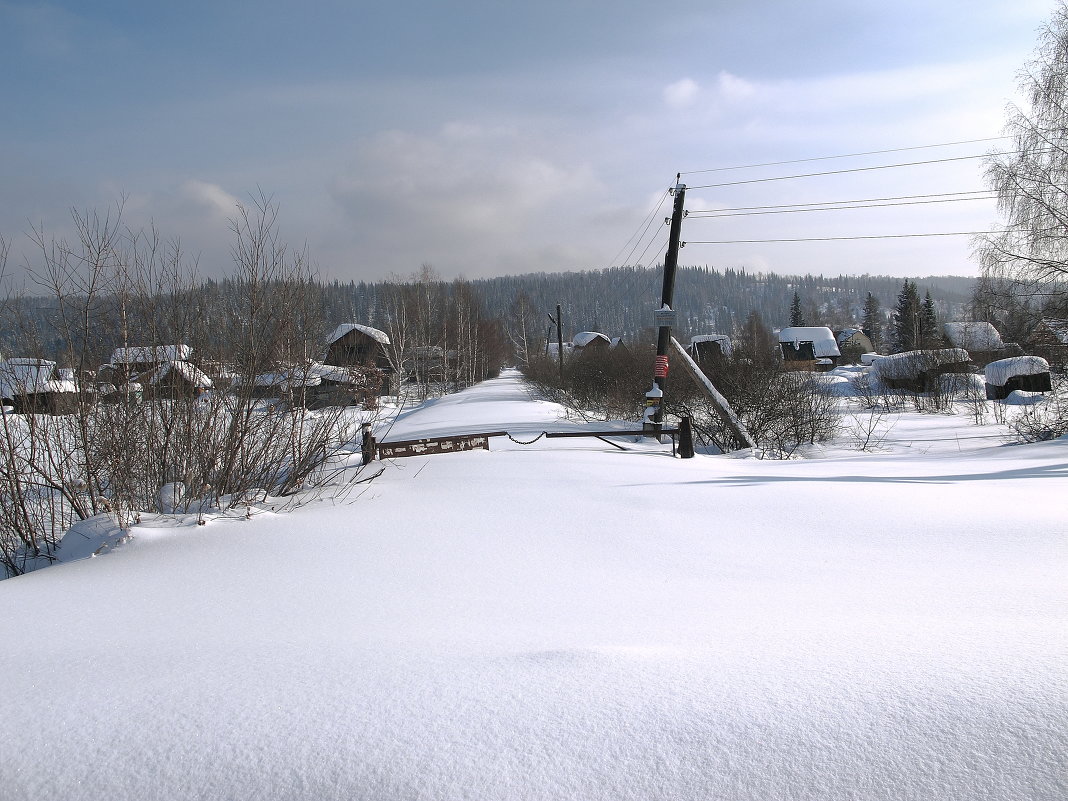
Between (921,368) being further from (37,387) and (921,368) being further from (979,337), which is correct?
(37,387)

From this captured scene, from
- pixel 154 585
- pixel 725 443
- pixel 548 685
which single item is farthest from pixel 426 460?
pixel 725 443

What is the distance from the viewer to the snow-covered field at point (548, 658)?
1687 mm

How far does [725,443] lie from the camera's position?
44.6ft

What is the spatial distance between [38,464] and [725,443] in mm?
11708

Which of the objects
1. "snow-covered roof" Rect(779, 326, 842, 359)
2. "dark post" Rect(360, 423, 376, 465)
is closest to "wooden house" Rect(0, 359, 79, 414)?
"dark post" Rect(360, 423, 376, 465)

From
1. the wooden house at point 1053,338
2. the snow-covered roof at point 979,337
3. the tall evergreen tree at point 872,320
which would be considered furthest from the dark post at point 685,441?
the tall evergreen tree at point 872,320

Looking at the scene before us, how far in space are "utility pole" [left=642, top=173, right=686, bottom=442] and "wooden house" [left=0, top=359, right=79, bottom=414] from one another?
10.3m

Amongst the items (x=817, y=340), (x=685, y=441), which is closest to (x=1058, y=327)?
(x=685, y=441)

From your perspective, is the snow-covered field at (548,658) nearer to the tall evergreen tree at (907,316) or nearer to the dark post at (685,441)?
the dark post at (685,441)

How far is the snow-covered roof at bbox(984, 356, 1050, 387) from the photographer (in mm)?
26078

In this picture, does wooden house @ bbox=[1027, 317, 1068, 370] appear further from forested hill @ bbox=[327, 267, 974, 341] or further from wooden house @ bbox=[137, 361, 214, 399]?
forested hill @ bbox=[327, 267, 974, 341]

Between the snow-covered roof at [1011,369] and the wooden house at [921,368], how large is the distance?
0.96m

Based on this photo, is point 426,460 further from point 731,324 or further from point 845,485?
point 731,324

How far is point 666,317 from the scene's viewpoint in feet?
45.6
